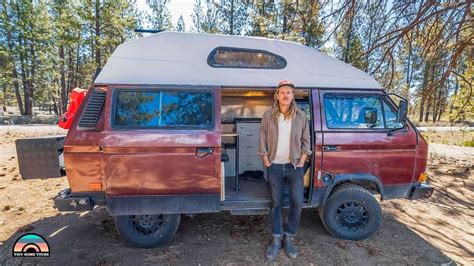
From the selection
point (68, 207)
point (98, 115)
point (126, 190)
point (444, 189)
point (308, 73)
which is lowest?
point (444, 189)

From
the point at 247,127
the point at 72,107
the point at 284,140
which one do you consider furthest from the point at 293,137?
the point at 72,107

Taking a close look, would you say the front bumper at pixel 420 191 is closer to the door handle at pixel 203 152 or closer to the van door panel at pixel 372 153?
the van door panel at pixel 372 153

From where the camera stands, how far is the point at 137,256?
3.33 m

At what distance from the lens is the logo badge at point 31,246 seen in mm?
3336

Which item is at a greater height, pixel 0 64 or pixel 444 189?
pixel 0 64

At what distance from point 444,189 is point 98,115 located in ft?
24.6

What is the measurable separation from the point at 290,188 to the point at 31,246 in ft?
11.3

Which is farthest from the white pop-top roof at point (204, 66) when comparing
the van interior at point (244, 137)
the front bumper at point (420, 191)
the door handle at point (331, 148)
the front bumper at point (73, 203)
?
the front bumper at point (420, 191)

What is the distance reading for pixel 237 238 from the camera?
3.80 meters

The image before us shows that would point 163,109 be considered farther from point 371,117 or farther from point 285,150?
point 371,117

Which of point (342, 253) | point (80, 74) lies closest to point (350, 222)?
point (342, 253)

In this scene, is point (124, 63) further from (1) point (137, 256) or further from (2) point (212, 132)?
(1) point (137, 256)

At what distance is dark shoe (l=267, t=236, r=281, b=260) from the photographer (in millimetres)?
3301

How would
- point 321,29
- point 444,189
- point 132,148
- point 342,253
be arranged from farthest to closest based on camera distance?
point 321,29 < point 444,189 < point 342,253 < point 132,148
